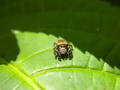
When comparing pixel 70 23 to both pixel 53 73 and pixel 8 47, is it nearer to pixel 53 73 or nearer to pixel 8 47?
pixel 8 47

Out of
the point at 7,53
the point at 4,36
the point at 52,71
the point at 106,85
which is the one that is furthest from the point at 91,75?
the point at 4,36

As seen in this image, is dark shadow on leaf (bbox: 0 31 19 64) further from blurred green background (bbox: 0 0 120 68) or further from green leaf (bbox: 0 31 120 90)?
green leaf (bbox: 0 31 120 90)

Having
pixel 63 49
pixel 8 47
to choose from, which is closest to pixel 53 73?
pixel 63 49

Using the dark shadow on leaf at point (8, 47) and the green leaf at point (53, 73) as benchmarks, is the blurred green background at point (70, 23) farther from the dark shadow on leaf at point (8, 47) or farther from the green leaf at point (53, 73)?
the green leaf at point (53, 73)

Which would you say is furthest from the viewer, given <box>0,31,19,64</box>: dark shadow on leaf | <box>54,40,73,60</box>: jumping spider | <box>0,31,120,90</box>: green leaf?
<box>0,31,19,64</box>: dark shadow on leaf

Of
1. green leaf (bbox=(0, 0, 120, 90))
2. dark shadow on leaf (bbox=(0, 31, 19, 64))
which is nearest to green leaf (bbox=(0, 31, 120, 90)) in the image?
green leaf (bbox=(0, 0, 120, 90))

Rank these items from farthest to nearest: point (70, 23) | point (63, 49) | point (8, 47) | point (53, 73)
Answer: point (70, 23), point (63, 49), point (8, 47), point (53, 73)
